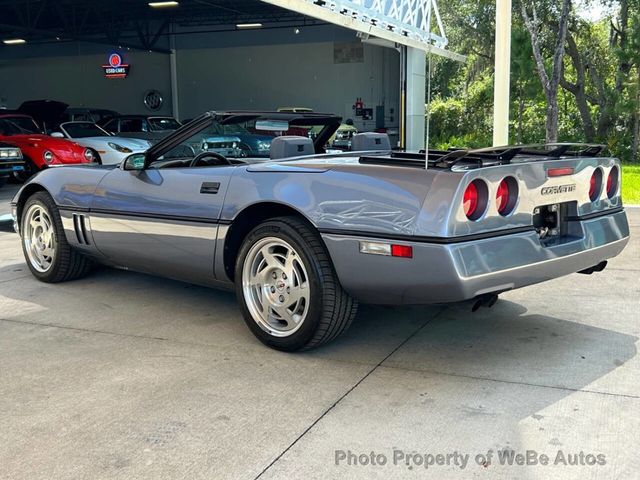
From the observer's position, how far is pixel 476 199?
3502 millimetres

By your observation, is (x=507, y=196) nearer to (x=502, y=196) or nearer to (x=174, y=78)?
(x=502, y=196)

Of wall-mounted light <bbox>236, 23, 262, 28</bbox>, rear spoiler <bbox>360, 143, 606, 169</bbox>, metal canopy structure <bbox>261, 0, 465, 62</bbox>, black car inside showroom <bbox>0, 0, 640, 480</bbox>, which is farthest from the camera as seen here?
wall-mounted light <bbox>236, 23, 262, 28</bbox>

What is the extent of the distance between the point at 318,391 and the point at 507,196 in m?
1.39

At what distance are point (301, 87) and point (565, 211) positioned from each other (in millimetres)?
26328

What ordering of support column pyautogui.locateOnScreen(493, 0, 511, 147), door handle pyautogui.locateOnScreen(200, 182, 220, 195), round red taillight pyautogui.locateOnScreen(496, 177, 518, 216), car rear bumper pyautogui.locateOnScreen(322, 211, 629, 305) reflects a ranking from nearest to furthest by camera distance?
1. car rear bumper pyautogui.locateOnScreen(322, 211, 629, 305)
2. round red taillight pyautogui.locateOnScreen(496, 177, 518, 216)
3. door handle pyautogui.locateOnScreen(200, 182, 220, 195)
4. support column pyautogui.locateOnScreen(493, 0, 511, 147)

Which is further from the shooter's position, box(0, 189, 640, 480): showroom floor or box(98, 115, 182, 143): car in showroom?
box(98, 115, 182, 143): car in showroom

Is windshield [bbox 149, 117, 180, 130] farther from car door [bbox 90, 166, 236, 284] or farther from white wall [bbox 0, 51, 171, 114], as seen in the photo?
car door [bbox 90, 166, 236, 284]

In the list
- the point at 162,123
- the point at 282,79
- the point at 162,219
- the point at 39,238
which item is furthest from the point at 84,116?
the point at 162,219

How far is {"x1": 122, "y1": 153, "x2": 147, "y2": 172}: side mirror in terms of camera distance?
4.82 meters

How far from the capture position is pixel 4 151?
14.3m

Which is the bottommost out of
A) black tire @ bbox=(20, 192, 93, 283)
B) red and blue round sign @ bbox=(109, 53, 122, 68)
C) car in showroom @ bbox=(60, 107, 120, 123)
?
black tire @ bbox=(20, 192, 93, 283)

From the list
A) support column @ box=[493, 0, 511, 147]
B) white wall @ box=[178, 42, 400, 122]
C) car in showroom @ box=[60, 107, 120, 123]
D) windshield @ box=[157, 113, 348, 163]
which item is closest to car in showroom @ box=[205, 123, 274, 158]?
windshield @ box=[157, 113, 348, 163]

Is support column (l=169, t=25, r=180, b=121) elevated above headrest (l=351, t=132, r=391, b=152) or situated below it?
above

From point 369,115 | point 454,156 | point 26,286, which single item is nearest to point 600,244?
point 454,156
